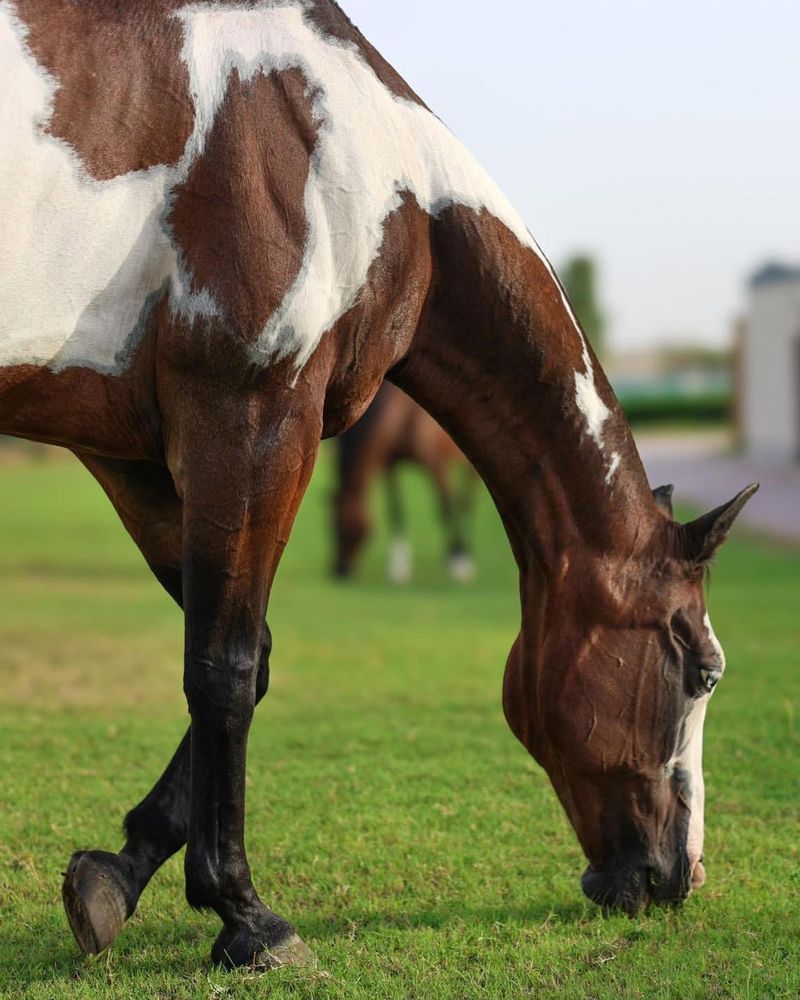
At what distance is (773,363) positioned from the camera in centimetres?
2761

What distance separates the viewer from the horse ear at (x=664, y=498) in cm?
334

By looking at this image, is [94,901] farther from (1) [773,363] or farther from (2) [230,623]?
(1) [773,363]

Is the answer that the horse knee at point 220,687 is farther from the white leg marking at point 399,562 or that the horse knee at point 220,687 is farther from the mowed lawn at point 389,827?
the white leg marking at point 399,562

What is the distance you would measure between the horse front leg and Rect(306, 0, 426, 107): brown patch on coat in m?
0.81

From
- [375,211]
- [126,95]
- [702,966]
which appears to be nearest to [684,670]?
[702,966]

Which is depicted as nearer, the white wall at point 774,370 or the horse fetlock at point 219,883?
the horse fetlock at point 219,883

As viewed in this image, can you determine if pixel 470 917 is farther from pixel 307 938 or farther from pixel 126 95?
pixel 126 95

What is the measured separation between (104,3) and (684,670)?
199 centimetres

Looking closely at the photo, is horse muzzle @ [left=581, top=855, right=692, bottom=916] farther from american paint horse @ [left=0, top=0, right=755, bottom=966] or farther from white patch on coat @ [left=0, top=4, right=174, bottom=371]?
white patch on coat @ [left=0, top=4, right=174, bottom=371]

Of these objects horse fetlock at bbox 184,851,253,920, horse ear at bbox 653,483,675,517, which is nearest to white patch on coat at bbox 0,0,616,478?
horse ear at bbox 653,483,675,517

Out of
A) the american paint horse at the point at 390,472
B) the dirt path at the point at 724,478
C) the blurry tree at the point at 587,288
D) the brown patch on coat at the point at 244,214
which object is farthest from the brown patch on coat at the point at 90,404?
the blurry tree at the point at 587,288

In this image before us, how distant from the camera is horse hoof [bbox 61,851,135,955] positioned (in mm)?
2971

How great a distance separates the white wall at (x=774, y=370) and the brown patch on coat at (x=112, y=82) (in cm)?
2488

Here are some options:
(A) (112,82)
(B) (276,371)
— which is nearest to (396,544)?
(B) (276,371)
